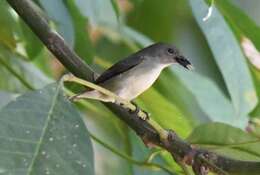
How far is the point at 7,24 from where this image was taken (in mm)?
2080

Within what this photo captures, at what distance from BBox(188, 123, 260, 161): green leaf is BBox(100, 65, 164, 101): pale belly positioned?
0.29m

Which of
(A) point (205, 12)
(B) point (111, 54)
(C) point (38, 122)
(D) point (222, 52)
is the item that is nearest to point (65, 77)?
(C) point (38, 122)

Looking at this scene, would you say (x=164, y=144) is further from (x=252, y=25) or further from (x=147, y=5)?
(x=147, y=5)

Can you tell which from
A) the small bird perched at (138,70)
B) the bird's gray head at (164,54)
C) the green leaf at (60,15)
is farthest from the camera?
the bird's gray head at (164,54)

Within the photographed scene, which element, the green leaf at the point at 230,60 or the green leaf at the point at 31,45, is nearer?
the green leaf at the point at 230,60

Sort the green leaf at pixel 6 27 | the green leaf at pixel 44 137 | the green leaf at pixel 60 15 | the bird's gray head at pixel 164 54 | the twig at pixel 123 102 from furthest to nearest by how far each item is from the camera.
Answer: the bird's gray head at pixel 164 54
the green leaf at pixel 6 27
the green leaf at pixel 60 15
the twig at pixel 123 102
the green leaf at pixel 44 137

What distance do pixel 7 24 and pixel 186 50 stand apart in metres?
1.74

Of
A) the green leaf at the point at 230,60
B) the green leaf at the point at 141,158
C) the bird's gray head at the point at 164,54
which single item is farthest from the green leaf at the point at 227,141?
the bird's gray head at the point at 164,54

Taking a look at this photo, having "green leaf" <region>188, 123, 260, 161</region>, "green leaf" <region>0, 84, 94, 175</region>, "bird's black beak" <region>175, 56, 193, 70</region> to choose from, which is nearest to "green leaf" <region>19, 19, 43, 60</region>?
"bird's black beak" <region>175, 56, 193, 70</region>

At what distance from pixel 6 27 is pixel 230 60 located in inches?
22.1

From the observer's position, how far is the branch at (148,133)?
4.46 feet

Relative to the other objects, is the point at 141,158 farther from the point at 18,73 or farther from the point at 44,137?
the point at 44,137

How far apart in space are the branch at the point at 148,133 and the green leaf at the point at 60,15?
12 cm

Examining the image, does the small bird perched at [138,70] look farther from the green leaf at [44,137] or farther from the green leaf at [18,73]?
the green leaf at [44,137]
